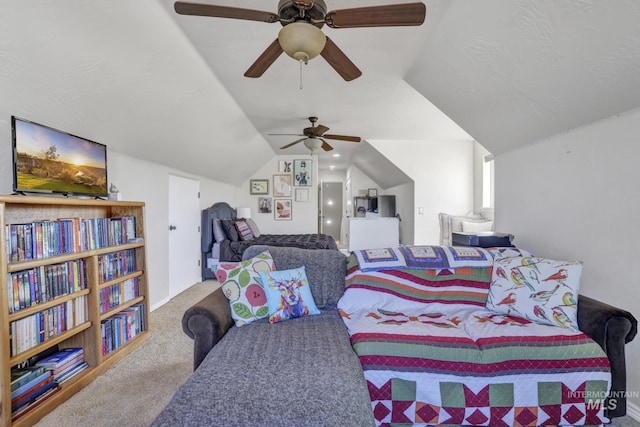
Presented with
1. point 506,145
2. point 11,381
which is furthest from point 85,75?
point 506,145

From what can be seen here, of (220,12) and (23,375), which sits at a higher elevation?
(220,12)

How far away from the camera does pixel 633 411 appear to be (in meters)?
1.64

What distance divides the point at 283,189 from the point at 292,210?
1.73 feet

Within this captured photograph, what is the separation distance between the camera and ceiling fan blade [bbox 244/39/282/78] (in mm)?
1710

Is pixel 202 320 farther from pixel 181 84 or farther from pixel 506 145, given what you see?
pixel 506 145

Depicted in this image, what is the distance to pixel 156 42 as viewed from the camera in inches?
76.2

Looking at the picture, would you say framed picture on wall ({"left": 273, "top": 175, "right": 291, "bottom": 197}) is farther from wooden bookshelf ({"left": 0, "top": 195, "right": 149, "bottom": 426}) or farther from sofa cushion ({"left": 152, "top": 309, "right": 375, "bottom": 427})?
sofa cushion ({"left": 152, "top": 309, "right": 375, "bottom": 427})

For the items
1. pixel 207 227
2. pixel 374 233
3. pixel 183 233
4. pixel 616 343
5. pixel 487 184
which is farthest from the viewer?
pixel 487 184

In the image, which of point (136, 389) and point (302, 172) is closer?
point (136, 389)

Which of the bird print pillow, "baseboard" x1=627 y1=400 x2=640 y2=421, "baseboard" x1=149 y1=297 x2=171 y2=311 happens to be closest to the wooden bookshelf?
"baseboard" x1=149 y1=297 x2=171 y2=311

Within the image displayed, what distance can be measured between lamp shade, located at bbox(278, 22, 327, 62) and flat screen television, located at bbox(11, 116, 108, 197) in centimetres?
165

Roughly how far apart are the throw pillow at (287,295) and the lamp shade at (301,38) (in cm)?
133

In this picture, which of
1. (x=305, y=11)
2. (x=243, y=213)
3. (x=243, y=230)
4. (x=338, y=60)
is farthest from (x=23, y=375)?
(x=243, y=213)

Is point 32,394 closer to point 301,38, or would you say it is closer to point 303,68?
point 301,38
